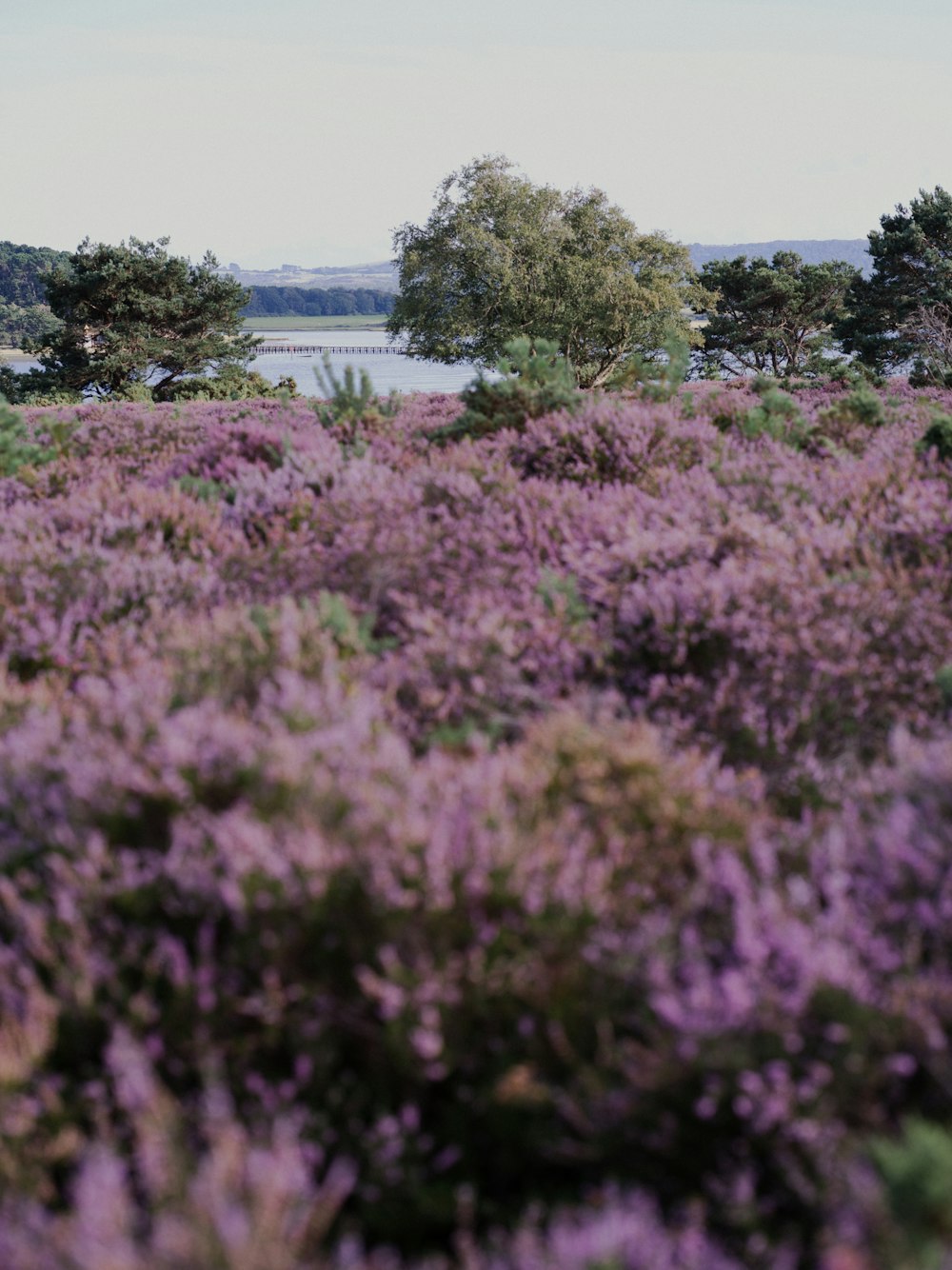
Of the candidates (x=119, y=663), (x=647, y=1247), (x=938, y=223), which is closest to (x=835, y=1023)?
(x=647, y=1247)

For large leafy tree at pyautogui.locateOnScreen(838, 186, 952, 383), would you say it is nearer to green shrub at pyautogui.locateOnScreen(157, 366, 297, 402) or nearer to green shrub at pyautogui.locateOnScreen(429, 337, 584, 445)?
green shrub at pyautogui.locateOnScreen(157, 366, 297, 402)

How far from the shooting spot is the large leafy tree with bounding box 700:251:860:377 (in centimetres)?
6662

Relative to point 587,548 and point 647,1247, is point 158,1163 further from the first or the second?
point 587,548

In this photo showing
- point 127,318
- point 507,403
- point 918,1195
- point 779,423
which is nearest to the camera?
point 918,1195

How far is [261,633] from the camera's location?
11.3 ft

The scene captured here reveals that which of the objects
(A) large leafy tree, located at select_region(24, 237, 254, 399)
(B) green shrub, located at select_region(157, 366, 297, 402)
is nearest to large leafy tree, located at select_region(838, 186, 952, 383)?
(B) green shrub, located at select_region(157, 366, 297, 402)

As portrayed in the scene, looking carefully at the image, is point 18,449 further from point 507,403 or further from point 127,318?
point 127,318

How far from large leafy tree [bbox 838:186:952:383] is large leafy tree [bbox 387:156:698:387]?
1221 centimetres

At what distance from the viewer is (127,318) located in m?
52.4

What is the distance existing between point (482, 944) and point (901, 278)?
63983mm

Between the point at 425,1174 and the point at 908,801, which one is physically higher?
the point at 908,801

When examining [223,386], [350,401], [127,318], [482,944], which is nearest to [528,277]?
[223,386]

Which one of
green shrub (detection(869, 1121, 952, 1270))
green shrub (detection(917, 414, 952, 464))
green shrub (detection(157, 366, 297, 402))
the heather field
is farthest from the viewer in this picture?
green shrub (detection(157, 366, 297, 402))

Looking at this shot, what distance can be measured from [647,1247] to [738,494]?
13.0ft
